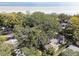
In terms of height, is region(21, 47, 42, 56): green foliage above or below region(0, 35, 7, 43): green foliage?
below

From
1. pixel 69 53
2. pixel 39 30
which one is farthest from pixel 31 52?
pixel 69 53

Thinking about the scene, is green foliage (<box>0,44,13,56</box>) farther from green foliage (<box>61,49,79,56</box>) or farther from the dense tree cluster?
green foliage (<box>61,49,79,56</box>)

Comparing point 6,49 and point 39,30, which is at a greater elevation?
point 39,30

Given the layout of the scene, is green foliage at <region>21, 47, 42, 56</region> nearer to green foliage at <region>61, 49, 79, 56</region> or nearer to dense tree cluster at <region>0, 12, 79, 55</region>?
dense tree cluster at <region>0, 12, 79, 55</region>

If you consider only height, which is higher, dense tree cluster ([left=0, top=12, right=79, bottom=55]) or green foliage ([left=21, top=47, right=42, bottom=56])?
dense tree cluster ([left=0, top=12, right=79, bottom=55])

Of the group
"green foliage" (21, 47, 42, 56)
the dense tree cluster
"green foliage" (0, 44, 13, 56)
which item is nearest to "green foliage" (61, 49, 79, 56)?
the dense tree cluster

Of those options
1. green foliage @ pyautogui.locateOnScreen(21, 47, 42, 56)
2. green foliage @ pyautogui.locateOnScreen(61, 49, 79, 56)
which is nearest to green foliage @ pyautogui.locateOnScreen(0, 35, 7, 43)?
green foliage @ pyautogui.locateOnScreen(21, 47, 42, 56)

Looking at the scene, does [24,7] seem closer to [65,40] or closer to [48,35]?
[48,35]

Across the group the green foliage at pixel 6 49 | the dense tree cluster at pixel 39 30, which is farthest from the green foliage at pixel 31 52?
the green foliage at pixel 6 49

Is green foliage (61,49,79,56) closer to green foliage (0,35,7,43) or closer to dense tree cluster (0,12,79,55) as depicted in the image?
dense tree cluster (0,12,79,55)

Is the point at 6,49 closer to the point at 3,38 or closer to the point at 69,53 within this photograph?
the point at 3,38

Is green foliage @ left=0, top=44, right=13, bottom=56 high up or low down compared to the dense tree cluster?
down

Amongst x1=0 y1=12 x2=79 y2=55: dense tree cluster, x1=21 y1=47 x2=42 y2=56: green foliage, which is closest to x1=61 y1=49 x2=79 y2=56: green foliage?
x1=0 y1=12 x2=79 y2=55: dense tree cluster
